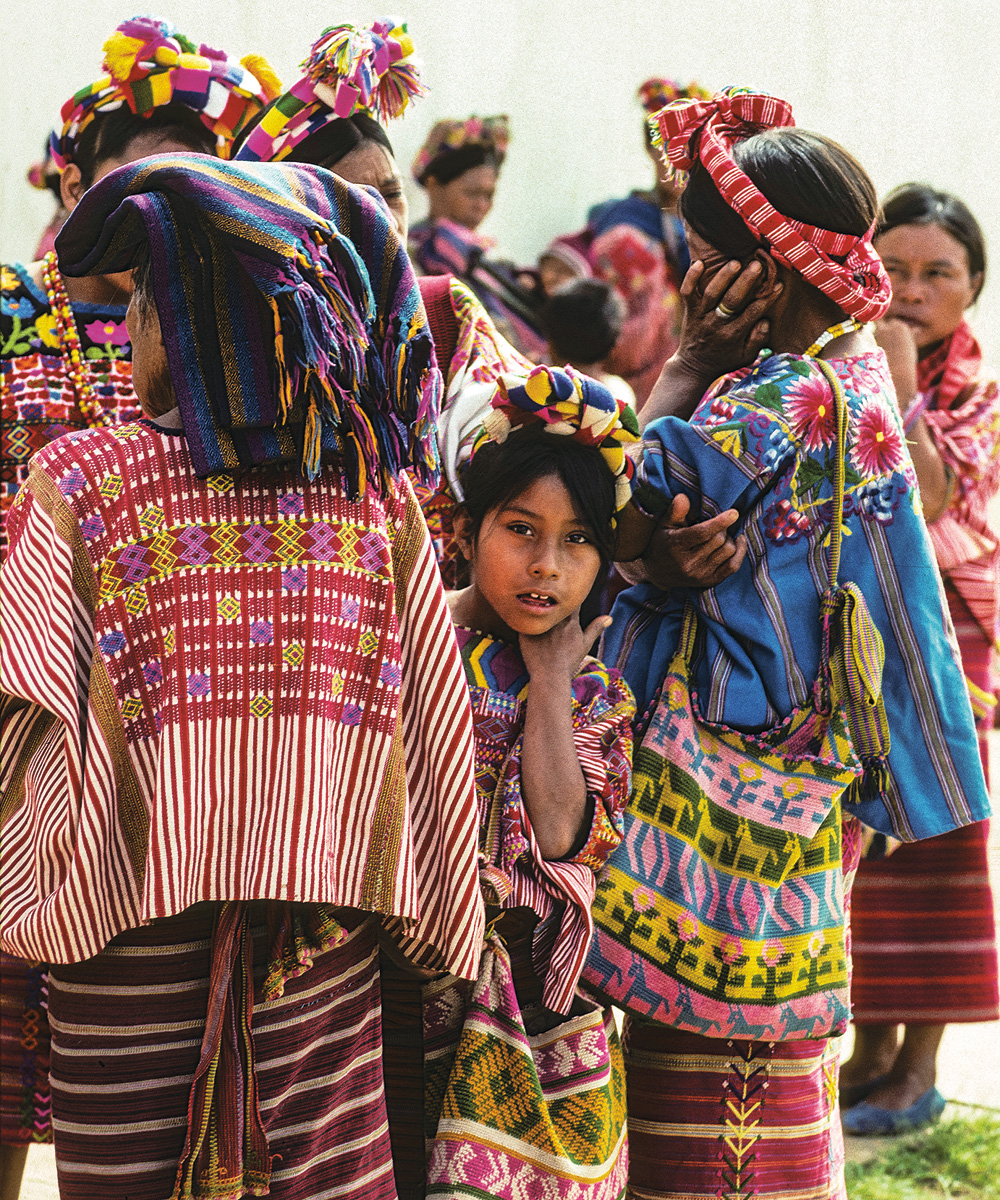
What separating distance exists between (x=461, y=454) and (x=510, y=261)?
505cm

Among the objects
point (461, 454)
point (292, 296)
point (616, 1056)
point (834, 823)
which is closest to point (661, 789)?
point (834, 823)

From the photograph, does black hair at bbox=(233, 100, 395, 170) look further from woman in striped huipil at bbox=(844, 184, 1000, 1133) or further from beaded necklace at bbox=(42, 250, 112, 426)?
woman in striped huipil at bbox=(844, 184, 1000, 1133)

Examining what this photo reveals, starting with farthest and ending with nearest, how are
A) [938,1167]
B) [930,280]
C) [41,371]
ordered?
[930,280] < [938,1167] < [41,371]

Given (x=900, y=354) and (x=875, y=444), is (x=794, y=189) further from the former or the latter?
(x=900, y=354)

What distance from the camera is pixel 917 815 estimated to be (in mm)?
2434

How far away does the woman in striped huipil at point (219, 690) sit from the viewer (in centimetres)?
184

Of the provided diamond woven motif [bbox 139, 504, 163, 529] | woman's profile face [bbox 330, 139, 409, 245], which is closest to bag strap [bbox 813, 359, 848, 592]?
woman's profile face [bbox 330, 139, 409, 245]

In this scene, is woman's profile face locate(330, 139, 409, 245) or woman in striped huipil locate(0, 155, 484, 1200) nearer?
woman in striped huipil locate(0, 155, 484, 1200)

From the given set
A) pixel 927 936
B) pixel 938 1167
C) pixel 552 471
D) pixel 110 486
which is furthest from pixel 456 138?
pixel 110 486

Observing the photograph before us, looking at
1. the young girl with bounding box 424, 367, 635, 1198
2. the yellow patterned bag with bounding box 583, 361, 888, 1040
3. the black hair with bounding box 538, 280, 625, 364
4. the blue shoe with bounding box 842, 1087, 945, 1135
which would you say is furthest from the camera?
the black hair with bounding box 538, 280, 625, 364

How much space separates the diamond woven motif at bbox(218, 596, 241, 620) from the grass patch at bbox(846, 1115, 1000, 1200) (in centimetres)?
244

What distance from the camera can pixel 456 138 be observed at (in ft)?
22.0

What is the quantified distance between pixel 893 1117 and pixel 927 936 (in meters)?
0.51

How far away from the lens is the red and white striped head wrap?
242cm
